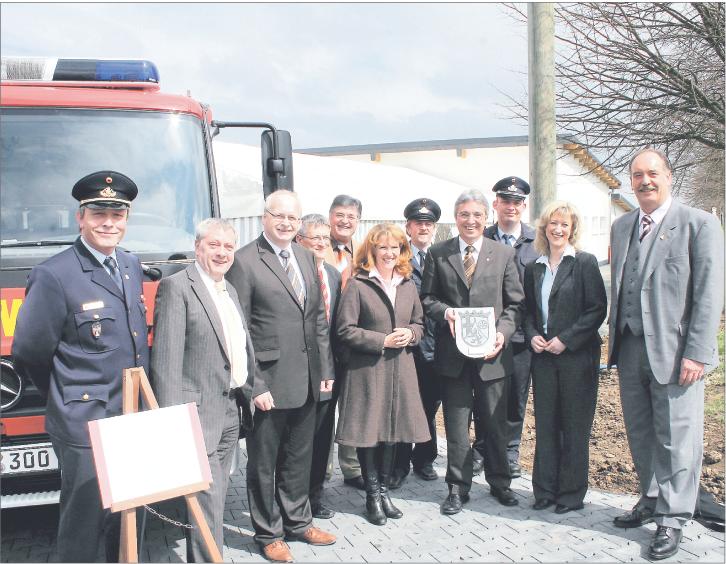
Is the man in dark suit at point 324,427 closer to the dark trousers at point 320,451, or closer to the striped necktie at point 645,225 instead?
the dark trousers at point 320,451

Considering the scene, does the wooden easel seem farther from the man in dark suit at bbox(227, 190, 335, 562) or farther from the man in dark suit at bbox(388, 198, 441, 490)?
the man in dark suit at bbox(388, 198, 441, 490)

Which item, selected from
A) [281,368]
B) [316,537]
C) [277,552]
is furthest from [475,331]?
[277,552]

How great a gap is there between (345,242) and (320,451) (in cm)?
160

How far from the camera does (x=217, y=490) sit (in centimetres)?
375

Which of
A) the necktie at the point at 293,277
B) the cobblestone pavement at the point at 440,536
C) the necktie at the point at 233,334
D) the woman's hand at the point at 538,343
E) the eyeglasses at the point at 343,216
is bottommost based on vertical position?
the cobblestone pavement at the point at 440,536

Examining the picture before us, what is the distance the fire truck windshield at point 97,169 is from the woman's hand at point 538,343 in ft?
7.90

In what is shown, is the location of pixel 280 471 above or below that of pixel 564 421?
below

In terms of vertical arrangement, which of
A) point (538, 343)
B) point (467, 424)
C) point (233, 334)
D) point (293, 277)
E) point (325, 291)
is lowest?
point (467, 424)

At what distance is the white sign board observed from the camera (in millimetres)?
3129

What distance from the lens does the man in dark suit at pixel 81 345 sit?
132 inches

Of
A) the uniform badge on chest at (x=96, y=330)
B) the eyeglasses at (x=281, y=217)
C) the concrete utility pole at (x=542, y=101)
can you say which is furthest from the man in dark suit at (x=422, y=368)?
the uniform badge on chest at (x=96, y=330)

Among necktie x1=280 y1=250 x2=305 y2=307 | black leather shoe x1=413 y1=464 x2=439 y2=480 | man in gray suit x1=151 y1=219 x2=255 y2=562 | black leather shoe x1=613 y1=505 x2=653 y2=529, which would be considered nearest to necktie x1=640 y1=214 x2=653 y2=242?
black leather shoe x1=613 y1=505 x2=653 y2=529

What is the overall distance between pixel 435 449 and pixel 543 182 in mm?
2576

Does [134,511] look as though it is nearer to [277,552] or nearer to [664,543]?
[277,552]
